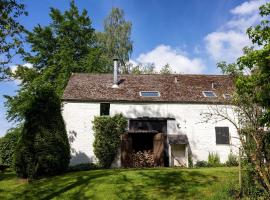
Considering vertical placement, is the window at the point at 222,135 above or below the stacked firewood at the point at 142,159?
above

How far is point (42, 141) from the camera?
57.9 ft

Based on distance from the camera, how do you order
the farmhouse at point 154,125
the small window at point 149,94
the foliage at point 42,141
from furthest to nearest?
the small window at point 149,94
the farmhouse at point 154,125
the foliage at point 42,141

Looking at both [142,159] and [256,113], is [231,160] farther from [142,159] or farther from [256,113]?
[256,113]

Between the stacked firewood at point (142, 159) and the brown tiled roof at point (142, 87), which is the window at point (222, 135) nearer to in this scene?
the brown tiled roof at point (142, 87)

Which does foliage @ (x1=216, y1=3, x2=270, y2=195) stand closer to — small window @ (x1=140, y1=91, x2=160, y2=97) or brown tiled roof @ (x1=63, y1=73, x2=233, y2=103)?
brown tiled roof @ (x1=63, y1=73, x2=233, y2=103)

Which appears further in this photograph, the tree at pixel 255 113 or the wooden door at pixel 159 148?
the wooden door at pixel 159 148

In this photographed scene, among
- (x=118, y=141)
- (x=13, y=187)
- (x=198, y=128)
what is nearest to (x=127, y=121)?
(x=118, y=141)

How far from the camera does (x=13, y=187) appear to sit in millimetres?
15992

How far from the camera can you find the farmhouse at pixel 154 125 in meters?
24.2

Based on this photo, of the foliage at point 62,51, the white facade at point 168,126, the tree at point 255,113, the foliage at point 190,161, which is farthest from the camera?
the foliage at point 62,51

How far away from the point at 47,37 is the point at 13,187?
86.5 ft

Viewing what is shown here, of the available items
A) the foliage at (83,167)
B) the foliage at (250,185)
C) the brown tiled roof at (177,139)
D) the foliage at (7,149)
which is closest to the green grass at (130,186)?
the foliage at (250,185)

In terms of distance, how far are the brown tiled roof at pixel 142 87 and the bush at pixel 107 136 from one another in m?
1.83

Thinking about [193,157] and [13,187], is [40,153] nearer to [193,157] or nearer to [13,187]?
[13,187]
